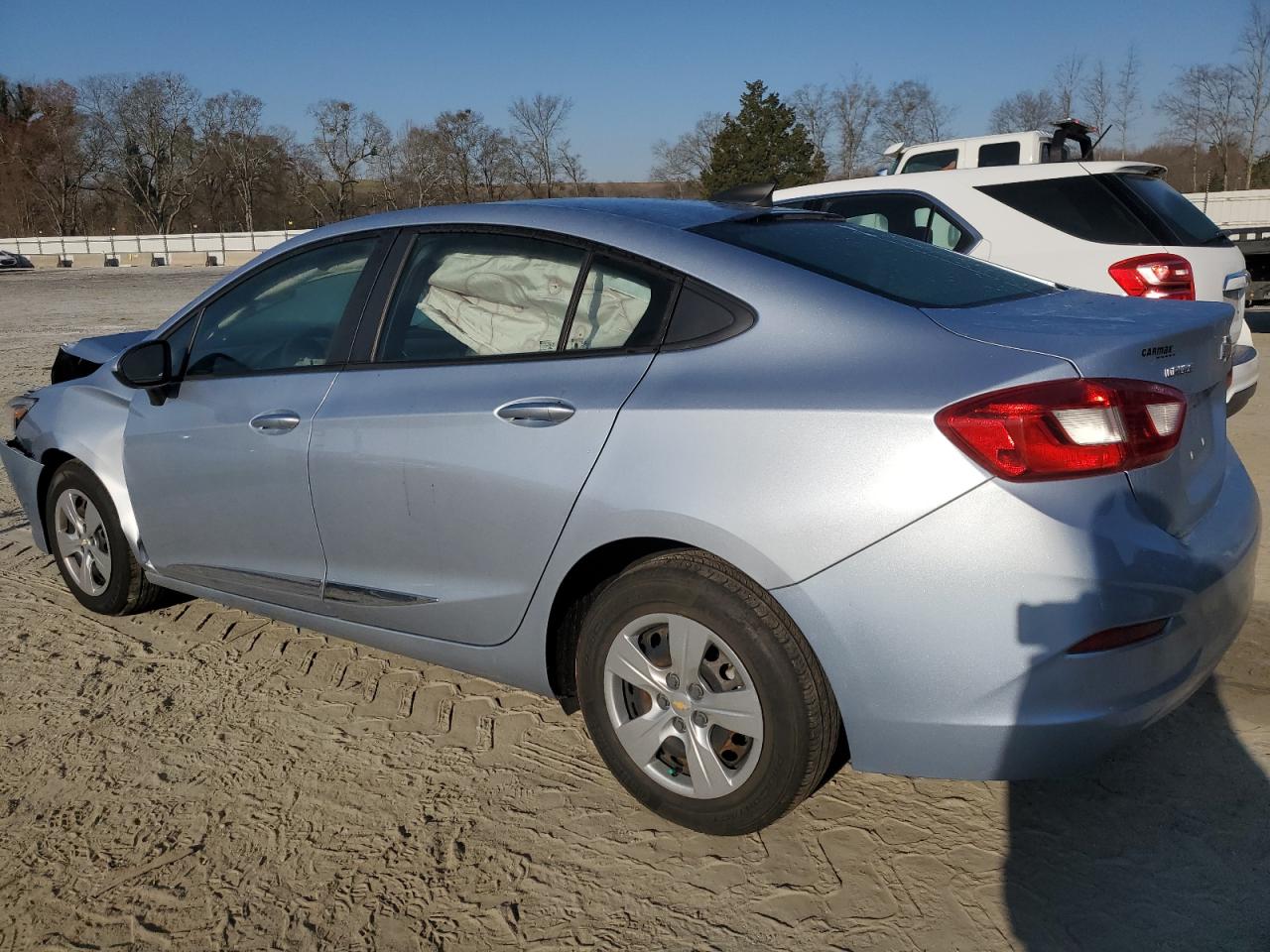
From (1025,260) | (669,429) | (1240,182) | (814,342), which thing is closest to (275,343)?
(669,429)

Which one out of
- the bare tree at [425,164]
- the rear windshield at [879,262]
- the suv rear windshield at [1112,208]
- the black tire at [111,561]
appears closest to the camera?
the rear windshield at [879,262]

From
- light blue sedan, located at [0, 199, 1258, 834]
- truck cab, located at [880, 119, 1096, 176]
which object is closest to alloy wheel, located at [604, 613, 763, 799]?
light blue sedan, located at [0, 199, 1258, 834]

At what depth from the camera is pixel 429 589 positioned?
313cm

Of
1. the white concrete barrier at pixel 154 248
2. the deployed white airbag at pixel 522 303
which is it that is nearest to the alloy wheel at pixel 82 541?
the deployed white airbag at pixel 522 303

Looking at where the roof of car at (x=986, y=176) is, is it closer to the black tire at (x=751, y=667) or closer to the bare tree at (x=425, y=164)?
the black tire at (x=751, y=667)

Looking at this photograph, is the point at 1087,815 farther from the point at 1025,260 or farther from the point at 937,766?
the point at 1025,260

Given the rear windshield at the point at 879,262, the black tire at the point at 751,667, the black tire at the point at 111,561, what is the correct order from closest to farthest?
1. the black tire at the point at 751,667
2. the rear windshield at the point at 879,262
3. the black tire at the point at 111,561

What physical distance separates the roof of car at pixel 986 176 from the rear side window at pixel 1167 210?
0.23 feet

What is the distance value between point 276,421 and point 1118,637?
8.21 ft

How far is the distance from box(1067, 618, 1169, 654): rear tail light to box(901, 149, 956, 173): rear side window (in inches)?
473

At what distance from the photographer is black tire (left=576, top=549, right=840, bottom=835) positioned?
8.04 feet

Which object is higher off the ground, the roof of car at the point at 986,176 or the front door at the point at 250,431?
the roof of car at the point at 986,176

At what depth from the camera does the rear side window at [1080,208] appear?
6.05m

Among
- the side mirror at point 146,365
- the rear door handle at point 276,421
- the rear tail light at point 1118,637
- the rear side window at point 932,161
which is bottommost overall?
the rear tail light at point 1118,637
